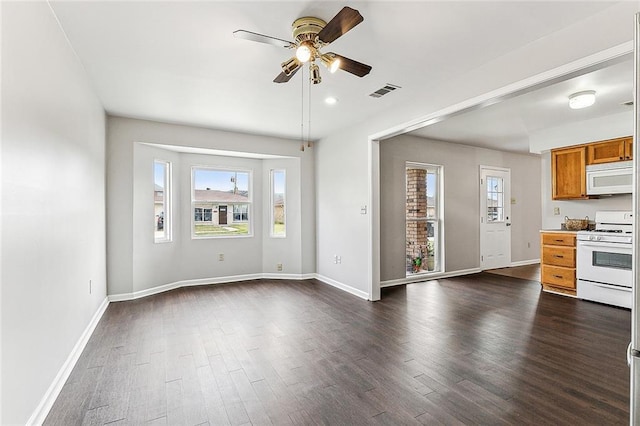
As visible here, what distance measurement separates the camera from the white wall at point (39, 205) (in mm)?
1631

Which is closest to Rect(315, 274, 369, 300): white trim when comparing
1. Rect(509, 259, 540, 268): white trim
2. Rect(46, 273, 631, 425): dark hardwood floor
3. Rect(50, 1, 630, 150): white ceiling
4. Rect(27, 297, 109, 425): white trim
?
Rect(46, 273, 631, 425): dark hardwood floor

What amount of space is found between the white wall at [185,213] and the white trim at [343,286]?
13.2 inches

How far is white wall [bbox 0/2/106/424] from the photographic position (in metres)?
1.63

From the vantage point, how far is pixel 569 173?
5.12m

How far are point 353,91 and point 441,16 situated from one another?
4.82 ft

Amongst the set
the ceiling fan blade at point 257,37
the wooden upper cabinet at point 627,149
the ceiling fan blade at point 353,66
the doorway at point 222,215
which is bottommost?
the doorway at point 222,215

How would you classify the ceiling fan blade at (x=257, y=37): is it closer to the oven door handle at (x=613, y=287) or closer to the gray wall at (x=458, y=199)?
the gray wall at (x=458, y=199)

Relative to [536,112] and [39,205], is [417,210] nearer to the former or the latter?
[536,112]

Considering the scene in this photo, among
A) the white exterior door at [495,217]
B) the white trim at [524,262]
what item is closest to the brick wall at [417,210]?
the white exterior door at [495,217]

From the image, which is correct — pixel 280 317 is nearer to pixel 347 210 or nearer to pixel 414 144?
pixel 347 210

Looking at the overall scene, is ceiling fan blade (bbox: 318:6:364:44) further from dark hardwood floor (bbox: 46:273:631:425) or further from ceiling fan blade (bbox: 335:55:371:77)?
dark hardwood floor (bbox: 46:273:631:425)

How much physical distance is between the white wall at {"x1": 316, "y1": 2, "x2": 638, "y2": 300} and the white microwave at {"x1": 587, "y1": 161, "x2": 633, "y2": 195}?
3.15 m

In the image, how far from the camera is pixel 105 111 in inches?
168

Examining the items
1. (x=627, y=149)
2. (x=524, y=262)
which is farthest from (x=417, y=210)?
(x=524, y=262)
